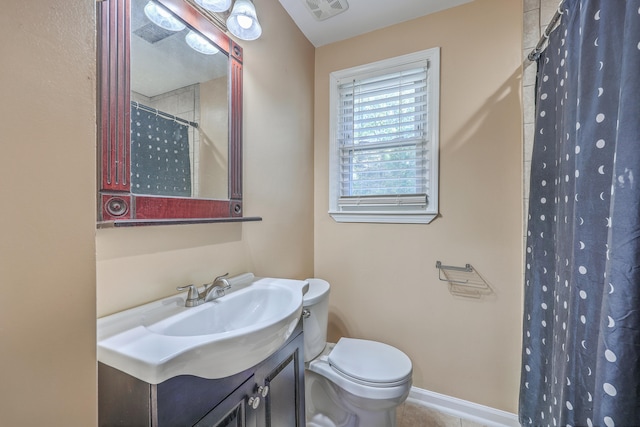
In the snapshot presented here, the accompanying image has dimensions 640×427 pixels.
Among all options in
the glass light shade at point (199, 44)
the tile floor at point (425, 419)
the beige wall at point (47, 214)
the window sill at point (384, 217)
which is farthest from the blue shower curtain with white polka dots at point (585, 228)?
the glass light shade at point (199, 44)

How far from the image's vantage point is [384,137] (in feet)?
5.95

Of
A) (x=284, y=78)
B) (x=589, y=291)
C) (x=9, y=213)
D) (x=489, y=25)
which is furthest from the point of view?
(x=284, y=78)

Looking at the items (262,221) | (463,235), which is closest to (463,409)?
(463,235)

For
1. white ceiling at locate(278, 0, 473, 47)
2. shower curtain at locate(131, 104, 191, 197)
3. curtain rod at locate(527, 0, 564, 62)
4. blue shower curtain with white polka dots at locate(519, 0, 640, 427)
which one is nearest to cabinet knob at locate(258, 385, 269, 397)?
shower curtain at locate(131, 104, 191, 197)

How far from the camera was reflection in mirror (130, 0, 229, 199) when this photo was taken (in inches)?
34.7

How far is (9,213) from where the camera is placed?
36cm

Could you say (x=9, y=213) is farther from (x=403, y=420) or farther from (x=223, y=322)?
(x=403, y=420)

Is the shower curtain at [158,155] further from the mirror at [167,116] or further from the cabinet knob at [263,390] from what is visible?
the cabinet knob at [263,390]

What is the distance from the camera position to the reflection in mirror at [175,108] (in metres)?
0.88

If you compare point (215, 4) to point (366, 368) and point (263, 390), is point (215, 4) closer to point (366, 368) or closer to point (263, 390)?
point (263, 390)

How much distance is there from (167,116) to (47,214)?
697 millimetres

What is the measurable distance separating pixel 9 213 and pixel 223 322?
74 cm

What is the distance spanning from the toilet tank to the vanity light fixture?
4.35 feet

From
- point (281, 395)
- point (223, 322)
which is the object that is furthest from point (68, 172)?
point (281, 395)
